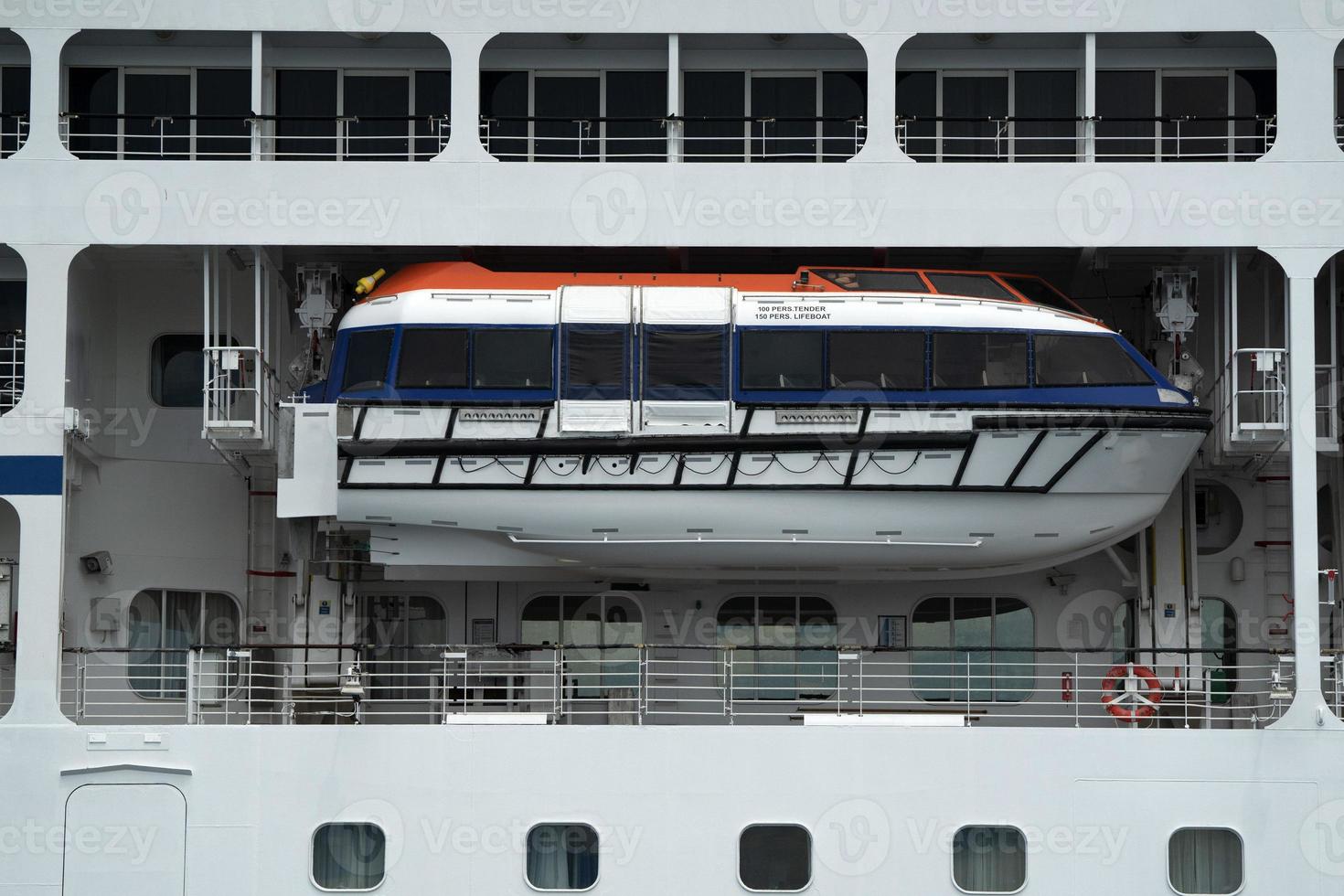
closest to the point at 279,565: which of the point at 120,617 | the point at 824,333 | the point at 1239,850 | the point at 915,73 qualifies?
the point at 120,617

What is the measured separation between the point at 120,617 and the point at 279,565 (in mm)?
1408

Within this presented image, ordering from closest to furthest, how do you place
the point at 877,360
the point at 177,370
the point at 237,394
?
the point at 877,360 < the point at 237,394 < the point at 177,370

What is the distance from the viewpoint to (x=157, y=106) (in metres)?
13.5

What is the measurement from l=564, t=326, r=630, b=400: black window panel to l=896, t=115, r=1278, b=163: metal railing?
3.07m

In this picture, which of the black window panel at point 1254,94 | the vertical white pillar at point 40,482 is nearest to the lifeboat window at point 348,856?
the vertical white pillar at point 40,482

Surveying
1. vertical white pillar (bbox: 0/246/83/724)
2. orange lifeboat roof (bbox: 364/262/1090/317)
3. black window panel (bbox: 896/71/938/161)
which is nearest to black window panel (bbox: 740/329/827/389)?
orange lifeboat roof (bbox: 364/262/1090/317)

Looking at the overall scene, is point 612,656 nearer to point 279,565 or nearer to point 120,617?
point 279,565

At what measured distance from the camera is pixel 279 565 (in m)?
14.0

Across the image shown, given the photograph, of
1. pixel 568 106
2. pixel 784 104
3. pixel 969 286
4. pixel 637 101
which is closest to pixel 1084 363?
pixel 969 286

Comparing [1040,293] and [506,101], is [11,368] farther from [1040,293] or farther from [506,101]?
[1040,293]

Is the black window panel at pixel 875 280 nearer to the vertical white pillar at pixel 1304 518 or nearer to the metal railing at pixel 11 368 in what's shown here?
the vertical white pillar at pixel 1304 518

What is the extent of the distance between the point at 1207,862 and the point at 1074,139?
5.79m

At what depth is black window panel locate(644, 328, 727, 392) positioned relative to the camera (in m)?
12.0

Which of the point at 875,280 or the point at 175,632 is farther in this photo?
the point at 175,632
